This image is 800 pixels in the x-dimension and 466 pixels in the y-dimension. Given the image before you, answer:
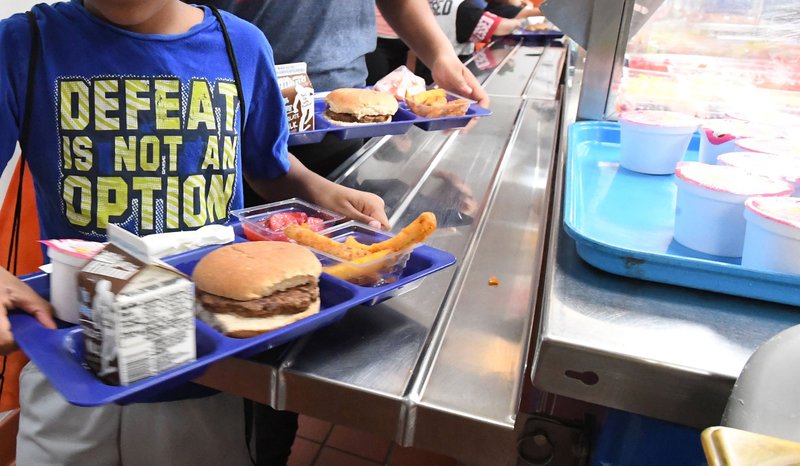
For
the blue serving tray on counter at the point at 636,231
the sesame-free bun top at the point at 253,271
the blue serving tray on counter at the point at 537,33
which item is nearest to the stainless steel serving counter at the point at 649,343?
the blue serving tray on counter at the point at 636,231

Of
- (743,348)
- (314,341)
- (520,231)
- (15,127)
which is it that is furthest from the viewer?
(520,231)

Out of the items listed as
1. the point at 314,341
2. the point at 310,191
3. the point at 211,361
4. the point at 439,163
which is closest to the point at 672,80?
the point at 439,163

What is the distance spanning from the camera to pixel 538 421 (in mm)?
867

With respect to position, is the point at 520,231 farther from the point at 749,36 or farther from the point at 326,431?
the point at 326,431

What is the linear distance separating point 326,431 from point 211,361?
1.72 metres

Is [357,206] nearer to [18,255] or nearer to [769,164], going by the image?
[769,164]

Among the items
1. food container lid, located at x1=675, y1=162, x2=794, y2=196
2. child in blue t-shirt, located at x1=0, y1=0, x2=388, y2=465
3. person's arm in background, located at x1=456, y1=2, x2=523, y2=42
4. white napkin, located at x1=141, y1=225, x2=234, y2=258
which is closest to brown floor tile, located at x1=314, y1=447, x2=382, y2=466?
child in blue t-shirt, located at x1=0, y1=0, x2=388, y2=465

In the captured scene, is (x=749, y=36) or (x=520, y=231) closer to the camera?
(x=520, y=231)

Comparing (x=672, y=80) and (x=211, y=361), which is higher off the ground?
(x=672, y=80)

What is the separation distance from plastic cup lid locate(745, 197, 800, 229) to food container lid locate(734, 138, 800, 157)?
288mm

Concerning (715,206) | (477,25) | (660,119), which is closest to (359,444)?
(660,119)

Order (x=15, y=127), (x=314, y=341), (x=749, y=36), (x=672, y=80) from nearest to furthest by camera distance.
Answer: (x=314, y=341) → (x=15, y=127) → (x=749, y=36) → (x=672, y=80)

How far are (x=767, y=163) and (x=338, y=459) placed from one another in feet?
5.62

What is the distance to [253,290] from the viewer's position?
0.75 metres
